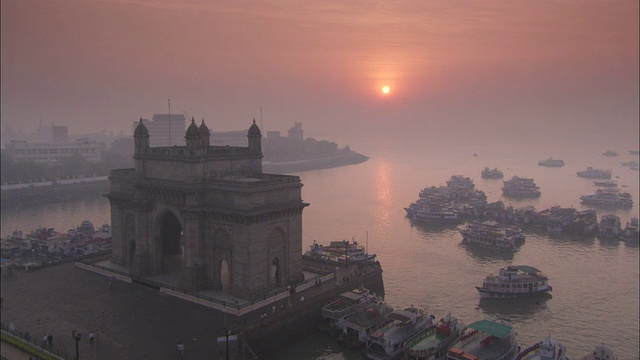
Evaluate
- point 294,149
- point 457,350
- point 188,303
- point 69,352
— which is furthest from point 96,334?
point 294,149

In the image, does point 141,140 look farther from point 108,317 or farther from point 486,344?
point 486,344

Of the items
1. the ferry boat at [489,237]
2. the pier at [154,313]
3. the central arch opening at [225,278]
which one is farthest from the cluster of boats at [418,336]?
the ferry boat at [489,237]

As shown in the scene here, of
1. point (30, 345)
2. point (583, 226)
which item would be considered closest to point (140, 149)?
point (30, 345)

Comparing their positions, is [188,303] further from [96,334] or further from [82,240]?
[82,240]

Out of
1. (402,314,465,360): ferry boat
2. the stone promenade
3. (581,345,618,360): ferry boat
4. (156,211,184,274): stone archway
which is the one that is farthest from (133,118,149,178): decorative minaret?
(581,345,618,360): ferry boat

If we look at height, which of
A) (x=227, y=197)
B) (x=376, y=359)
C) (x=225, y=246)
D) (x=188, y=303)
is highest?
(x=227, y=197)

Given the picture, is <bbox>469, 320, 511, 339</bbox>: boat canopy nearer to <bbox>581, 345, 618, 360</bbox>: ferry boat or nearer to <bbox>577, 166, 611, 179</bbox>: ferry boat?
<bbox>581, 345, 618, 360</bbox>: ferry boat

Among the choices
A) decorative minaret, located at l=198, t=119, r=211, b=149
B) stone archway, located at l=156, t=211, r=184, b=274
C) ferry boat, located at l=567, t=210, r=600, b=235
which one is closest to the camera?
decorative minaret, located at l=198, t=119, r=211, b=149
